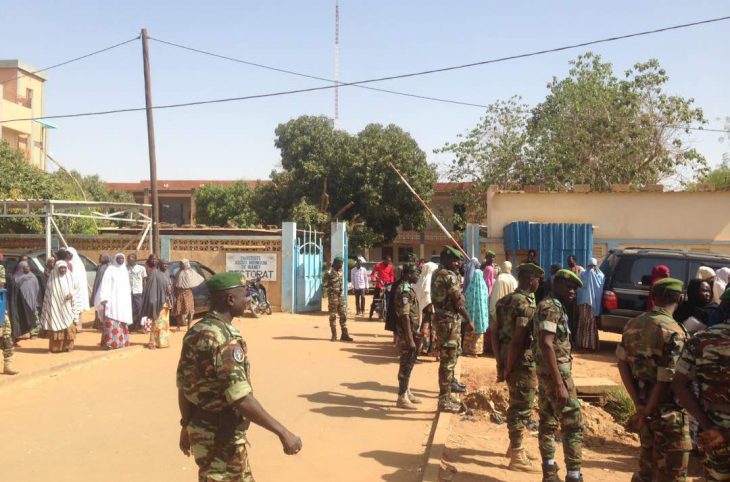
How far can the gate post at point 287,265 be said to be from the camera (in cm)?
1802

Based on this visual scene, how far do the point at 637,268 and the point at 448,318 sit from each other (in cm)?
565

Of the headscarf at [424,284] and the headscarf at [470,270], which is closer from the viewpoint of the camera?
the headscarf at [424,284]

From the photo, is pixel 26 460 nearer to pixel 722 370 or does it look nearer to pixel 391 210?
pixel 722 370

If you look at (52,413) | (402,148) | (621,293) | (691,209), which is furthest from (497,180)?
(52,413)

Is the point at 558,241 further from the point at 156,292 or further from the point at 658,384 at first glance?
the point at 658,384

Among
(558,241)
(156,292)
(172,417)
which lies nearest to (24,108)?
(156,292)

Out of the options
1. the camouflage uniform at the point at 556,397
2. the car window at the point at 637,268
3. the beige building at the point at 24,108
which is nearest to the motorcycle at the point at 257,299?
the car window at the point at 637,268

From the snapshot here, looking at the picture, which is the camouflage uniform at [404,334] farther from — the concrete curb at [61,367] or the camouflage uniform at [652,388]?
the concrete curb at [61,367]

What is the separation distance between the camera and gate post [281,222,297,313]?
18016mm

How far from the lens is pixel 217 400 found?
344 centimetres

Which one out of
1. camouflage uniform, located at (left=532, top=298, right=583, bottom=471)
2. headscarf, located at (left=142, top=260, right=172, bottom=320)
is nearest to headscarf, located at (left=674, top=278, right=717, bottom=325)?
camouflage uniform, located at (left=532, top=298, right=583, bottom=471)

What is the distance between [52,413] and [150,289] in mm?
5399

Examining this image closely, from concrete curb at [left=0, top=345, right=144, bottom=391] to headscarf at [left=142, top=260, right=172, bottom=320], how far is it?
76 centimetres

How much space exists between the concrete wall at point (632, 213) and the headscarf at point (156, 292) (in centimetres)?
857
